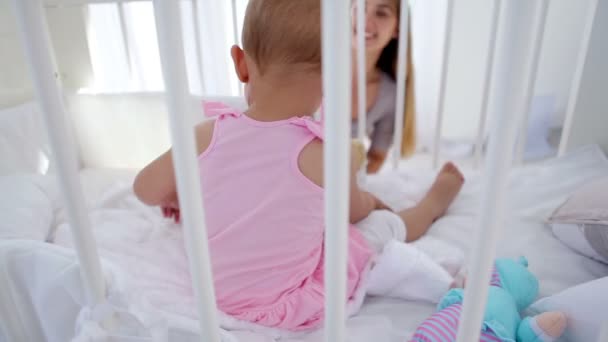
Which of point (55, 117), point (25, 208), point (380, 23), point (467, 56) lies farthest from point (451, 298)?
point (467, 56)

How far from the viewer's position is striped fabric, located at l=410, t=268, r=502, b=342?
517 mm

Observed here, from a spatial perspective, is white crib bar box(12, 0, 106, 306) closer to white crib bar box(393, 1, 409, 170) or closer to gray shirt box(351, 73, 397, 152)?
white crib bar box(393, 1, 409, 170)

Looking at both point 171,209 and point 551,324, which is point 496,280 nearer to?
point 551,324

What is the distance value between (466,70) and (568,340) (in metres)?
1.77

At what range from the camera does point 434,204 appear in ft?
2.97

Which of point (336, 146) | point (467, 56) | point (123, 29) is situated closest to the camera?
point (336, 146)

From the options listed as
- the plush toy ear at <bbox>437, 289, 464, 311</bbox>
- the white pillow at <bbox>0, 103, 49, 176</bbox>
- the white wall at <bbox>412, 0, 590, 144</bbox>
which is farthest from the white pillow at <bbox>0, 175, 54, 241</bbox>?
the white wall at <bbox>412, 0, 590, 144</bbox>

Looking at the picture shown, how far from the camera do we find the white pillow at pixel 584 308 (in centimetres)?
51

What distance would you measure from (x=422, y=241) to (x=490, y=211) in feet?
1.63

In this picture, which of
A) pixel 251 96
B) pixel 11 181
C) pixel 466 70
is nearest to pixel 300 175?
pixel 251 96

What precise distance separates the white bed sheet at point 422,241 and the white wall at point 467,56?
3.83 ft

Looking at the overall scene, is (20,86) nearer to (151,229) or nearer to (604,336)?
(151,229)

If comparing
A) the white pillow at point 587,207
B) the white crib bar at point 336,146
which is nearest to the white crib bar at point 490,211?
the white crib bar at point 336,146

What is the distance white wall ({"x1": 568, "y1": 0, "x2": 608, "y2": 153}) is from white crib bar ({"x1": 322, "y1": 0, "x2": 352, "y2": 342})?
86 centimetres
